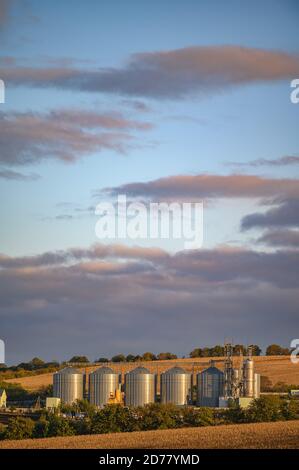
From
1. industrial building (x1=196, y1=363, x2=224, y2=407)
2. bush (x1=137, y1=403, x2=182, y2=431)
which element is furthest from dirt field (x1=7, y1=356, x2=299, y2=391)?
bush (x1=137, y1=403, x2=182, y2=431)

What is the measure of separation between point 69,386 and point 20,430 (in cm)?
3016

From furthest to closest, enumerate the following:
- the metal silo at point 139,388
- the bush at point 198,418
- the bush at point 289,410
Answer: the metal silo at point 139,388 → the bush at point 289,410 → the bush at point 198,418

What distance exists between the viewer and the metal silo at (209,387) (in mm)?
88000

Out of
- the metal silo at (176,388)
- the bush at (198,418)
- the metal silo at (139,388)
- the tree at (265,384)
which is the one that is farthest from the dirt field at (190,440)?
the tree at (265,384)

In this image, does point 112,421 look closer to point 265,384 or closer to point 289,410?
point 289,410

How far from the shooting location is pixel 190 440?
54.5 meters

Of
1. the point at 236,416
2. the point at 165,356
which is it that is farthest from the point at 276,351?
the point at 236,416

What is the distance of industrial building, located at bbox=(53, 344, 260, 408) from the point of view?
88000 millimetres

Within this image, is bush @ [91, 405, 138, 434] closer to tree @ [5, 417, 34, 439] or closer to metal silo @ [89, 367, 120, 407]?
tree @ [5, 417, 34, 439]

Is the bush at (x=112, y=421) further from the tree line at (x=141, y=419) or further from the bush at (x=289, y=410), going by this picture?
the bush at (x=289, y=410)

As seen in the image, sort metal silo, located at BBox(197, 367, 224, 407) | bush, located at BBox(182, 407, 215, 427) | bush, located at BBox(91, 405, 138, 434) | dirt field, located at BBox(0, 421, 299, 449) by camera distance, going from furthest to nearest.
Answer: metal silo, located at BBox(197, 367, 224, 407), bush, located at BBox(182, 407, 215, 427), bush, located at BBox(91, 405, 138, 434), dirt field, located at BBox(0, 421, 299, 449)

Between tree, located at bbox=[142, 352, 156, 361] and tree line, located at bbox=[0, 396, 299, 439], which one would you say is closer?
tree line, located at bbox=[0, 396, 299, 439]

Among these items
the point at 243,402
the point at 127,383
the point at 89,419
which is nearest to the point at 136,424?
the point at 89,419
